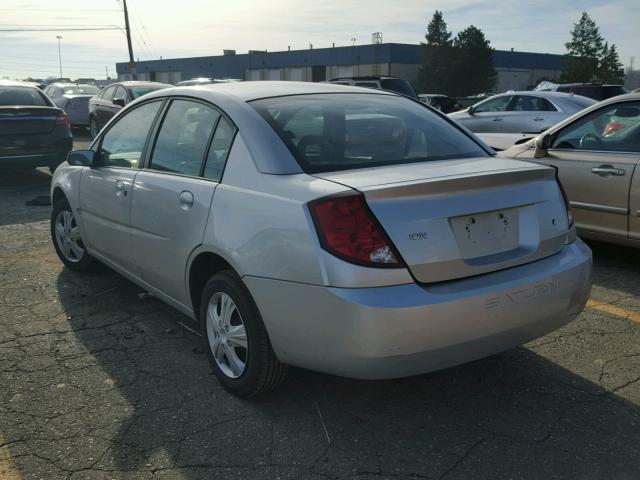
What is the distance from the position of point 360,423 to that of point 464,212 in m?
1.10

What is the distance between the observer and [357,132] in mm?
3375

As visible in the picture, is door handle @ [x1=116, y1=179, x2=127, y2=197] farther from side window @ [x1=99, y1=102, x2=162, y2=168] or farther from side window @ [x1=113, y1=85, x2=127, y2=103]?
side window @ [x1=113, y1=85, x2=127, y2=103]

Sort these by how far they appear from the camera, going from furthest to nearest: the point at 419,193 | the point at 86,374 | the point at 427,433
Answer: the point at 86,374
the point at 427,433
the point at 419,193

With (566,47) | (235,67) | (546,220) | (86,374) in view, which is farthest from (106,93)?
Result: (566,47)

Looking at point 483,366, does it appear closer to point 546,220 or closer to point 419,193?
point 546,220

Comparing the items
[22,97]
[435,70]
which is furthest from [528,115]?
[435,70]

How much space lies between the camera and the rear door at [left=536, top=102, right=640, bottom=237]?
509 cm

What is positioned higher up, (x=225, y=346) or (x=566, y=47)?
(x=566, y=47)

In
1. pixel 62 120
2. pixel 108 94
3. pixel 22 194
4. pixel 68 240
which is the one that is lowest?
pixel 22 194

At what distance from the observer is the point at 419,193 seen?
264cm

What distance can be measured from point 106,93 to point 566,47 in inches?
2803

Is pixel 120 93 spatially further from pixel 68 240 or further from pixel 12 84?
pixel 68 240

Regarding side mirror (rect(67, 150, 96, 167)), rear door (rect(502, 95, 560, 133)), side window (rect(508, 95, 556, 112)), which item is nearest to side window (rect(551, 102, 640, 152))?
side mirror (rect(67, 150, 96, 167))

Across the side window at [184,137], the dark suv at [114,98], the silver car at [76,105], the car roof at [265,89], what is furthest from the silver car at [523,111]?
the silver car at [76,105]
